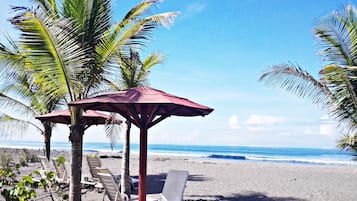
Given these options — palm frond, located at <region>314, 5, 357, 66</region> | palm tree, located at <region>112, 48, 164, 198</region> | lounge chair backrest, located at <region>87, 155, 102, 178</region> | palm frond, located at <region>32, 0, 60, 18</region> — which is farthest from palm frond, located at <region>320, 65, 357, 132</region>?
lounge chair backrest, located at <region>87, 155, 102, 178</region>

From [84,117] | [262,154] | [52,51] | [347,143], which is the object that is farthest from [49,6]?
[262,154]

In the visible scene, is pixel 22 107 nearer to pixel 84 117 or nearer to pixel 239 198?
pixel 84 117

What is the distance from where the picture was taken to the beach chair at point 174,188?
7172mm

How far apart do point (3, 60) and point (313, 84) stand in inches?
229

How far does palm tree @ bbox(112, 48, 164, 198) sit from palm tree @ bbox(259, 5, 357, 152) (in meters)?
3.66

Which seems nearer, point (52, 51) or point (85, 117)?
point (52, 51)

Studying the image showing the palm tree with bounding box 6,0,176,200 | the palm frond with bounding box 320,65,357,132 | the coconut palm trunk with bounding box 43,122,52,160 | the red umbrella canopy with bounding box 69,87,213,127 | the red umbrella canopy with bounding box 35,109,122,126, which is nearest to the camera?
the red umbrella canopy with bounding box 69,87,213,127

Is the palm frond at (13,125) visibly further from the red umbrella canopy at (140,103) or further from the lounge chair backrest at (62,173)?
the red umbrella canopy at (140,103)

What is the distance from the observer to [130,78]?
1018cm

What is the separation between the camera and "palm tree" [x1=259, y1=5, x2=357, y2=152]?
6621 millimetres

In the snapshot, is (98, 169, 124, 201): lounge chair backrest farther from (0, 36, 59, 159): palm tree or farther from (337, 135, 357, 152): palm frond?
(0, 36, 59, 159): palm tree

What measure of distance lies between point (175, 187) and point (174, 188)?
0.03 m

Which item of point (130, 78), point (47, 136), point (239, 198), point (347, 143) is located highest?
point (130, 78)

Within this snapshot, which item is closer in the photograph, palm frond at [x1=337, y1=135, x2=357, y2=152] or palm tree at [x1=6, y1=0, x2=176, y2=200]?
palm tree at [x1=6, y1=0, x2=176, y2=200]
